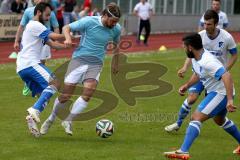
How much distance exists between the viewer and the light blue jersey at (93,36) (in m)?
11.1

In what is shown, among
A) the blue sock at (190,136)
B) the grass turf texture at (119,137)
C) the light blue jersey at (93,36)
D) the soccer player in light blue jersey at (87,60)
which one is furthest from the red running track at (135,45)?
the blue sock at (190,136)

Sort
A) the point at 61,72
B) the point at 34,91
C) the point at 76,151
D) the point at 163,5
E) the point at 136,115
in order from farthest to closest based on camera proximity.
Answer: the point at 163,5 → the point at 61,72 → the point at 136,115 → the point at 34,91 → the point at 76,151

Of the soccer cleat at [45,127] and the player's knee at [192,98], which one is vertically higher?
the player's knee at [192,98]

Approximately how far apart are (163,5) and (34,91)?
32616 millimetres

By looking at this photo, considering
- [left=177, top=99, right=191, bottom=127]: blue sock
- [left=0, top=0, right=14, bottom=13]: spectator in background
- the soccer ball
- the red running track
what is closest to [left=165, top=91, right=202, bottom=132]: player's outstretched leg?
[left=177, top=99, right=191, bottom=127]: blue sock

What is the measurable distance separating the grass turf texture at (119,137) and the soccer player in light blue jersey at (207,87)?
56cm

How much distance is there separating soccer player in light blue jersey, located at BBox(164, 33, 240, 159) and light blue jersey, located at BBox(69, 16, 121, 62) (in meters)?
1.85

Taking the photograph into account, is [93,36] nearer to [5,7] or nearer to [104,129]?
[104,129]

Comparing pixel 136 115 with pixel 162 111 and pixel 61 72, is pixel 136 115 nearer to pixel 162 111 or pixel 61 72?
pixel 162 111

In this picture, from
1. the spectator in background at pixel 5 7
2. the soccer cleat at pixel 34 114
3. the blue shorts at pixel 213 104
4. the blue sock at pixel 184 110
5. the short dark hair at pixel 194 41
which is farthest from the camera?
the spectator in background at pixel 5 7

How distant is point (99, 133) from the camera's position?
1123cm

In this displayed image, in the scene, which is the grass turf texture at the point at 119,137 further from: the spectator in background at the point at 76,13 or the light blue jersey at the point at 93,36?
the spectator in background at the point at 76,13

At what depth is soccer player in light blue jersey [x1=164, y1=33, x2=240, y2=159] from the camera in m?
9.38

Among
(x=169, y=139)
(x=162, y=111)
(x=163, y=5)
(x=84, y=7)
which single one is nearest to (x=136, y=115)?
(x=162, y=111)
